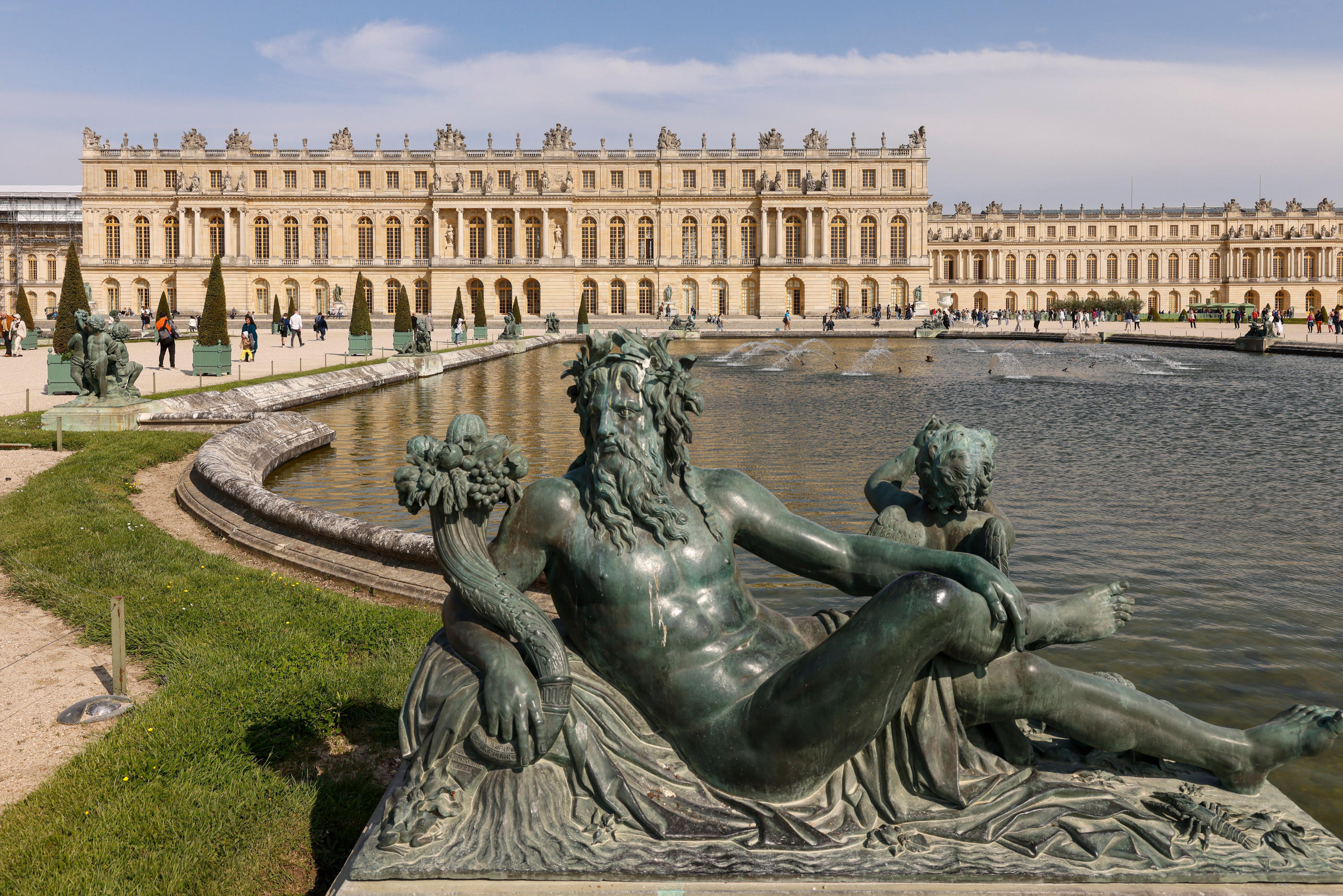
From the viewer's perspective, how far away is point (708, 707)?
2254 mm

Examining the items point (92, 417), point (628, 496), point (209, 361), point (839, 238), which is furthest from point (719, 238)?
point (628, 496)

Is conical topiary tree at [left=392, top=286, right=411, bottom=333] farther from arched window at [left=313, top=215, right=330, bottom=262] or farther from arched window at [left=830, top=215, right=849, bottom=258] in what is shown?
arched window at [left=830, top=215, right=849, bottom=258]

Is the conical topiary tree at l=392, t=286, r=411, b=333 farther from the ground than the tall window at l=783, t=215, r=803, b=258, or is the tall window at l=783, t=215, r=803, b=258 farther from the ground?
the tall window at l=783, t=215, r=803, b=258

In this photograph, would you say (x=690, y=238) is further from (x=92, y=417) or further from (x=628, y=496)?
(x=628, y=496)

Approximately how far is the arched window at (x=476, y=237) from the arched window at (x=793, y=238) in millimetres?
19532

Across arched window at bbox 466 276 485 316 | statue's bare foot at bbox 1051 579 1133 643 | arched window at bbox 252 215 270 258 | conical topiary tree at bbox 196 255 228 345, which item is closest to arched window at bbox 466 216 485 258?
arched window at bbox 466 276 485 316

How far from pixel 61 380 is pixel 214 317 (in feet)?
14.2

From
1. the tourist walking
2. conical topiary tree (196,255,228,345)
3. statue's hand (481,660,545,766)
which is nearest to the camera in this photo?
statue's hand (481,660,545,766)

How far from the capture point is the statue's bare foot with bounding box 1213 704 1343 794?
89.3 inches

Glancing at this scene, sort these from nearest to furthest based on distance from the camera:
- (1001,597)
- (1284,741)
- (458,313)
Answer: (1001,597), (1284,741), (458,313)

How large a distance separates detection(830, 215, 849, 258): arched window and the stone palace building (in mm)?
114

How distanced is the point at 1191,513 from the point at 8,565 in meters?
8.79

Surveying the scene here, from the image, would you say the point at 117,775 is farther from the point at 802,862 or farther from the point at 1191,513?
the point at 1191,513

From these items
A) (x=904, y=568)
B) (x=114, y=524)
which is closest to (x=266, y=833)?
(x=904, y=568)
